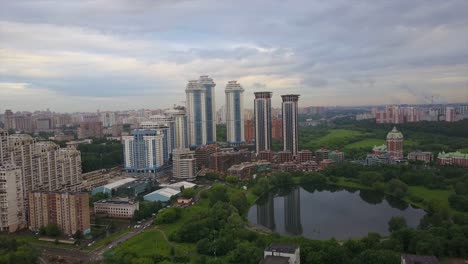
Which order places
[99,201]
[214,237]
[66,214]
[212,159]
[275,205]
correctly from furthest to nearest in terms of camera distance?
1. [212,159]
2. [275,205]
3. [99,201]
4. [66,214]
5. [214,237]

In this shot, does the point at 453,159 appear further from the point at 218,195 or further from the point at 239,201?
the point at 218,195

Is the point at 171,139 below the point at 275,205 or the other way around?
the other way around

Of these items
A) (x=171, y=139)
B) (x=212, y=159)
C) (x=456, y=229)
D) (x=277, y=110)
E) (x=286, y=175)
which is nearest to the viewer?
(x=456, y=229)

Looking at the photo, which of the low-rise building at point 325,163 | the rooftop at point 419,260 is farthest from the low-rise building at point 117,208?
the low-rise building at point 325,163

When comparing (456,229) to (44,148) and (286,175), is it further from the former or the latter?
(44,148)

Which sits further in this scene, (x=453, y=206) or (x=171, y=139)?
(x=171, y=139)

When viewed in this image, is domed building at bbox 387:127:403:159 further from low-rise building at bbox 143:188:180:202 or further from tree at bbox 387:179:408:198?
low-rise building at bbox 143:188:180:202

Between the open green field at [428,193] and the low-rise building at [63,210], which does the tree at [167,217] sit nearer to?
the low-rise building at [63,210]

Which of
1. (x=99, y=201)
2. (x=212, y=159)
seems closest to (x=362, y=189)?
(x=212, y=159)
